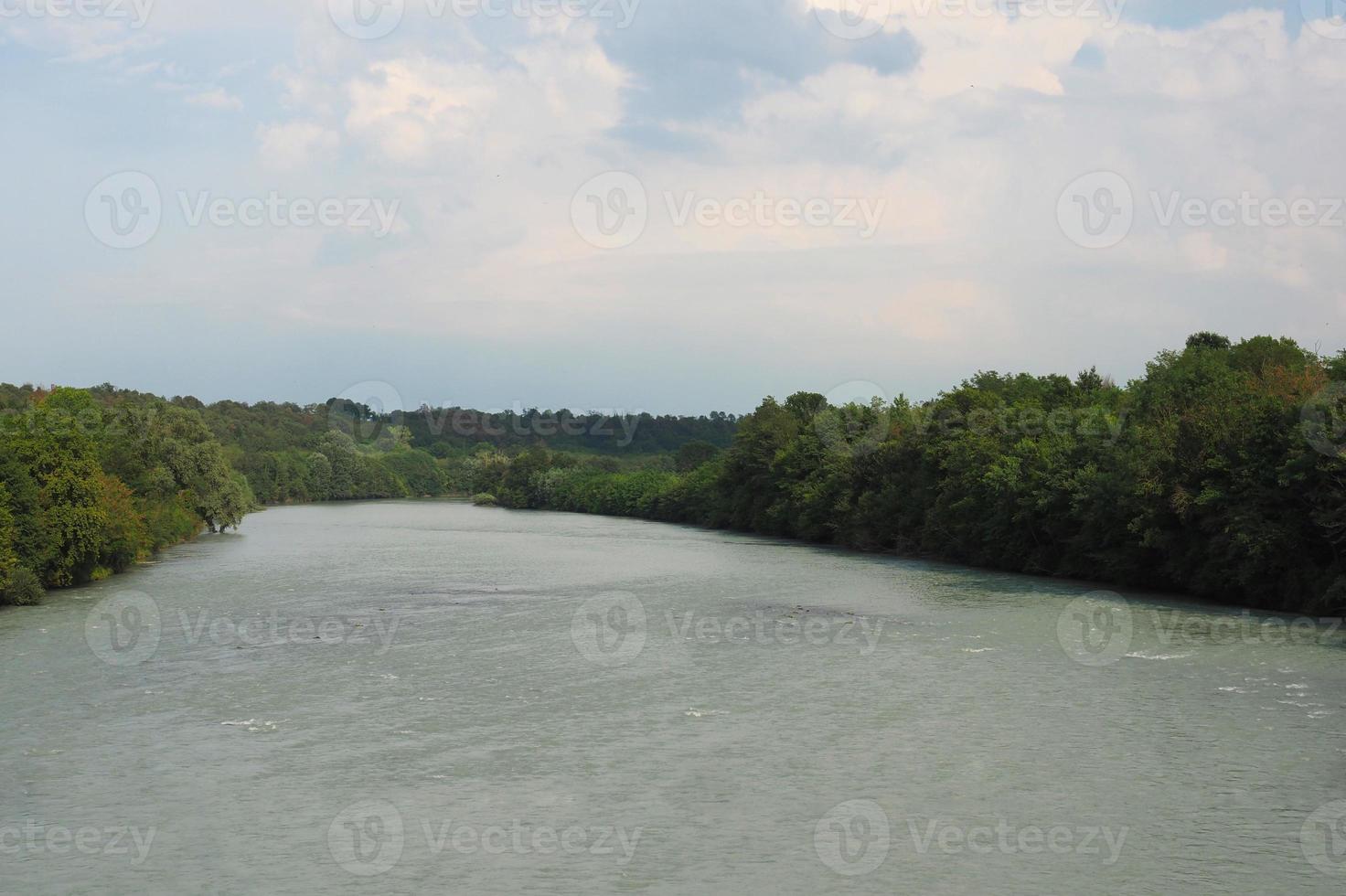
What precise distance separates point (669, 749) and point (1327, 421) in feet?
81.3

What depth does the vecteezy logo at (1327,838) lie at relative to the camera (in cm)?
1432

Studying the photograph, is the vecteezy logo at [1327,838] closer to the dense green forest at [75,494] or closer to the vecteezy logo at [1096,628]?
the vecteezy logo at [1096,628]

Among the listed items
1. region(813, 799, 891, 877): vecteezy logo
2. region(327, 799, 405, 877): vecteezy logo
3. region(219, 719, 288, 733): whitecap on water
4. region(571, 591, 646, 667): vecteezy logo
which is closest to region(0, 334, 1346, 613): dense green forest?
region(571, 591, 646, 667): vecteezy logo

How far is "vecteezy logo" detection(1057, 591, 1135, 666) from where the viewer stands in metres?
28.8

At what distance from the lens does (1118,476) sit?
4238 cm

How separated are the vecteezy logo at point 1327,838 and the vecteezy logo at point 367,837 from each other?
11687mm

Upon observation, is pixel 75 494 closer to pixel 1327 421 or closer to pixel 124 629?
pixel 124 629

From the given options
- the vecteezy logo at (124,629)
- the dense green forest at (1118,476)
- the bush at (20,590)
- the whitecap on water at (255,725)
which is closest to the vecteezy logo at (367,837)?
the whitecap on water at (255,725)

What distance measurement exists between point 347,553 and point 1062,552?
125ft

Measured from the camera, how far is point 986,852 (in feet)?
48.3

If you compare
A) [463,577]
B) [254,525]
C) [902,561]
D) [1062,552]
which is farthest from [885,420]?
[254,525]

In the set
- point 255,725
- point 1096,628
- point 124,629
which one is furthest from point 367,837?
point 1096,628

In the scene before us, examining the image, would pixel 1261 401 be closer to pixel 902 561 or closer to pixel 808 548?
pixel 902 561

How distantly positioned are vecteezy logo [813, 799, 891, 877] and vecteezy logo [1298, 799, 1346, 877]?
539 centimetres
